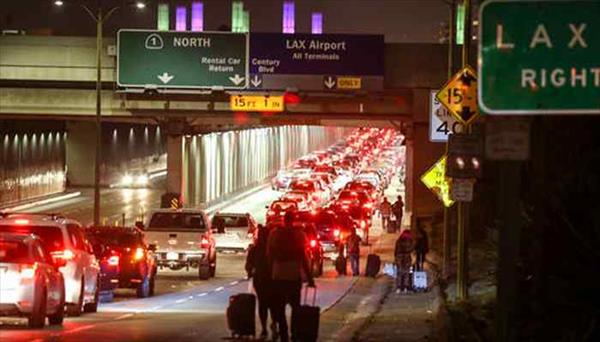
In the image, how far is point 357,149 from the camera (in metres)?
182

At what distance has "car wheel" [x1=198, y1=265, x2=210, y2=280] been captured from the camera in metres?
39.8

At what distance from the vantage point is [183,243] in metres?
39.6

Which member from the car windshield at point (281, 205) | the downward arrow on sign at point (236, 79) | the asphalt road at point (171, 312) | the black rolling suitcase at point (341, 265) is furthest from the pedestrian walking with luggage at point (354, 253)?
the car windshield at point (281, 205)

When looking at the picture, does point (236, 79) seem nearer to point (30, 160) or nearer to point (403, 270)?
point (403, 270)

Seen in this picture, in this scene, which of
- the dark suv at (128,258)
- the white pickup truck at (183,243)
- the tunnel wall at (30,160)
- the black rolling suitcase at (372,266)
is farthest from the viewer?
the tunnel wall at (30,160)

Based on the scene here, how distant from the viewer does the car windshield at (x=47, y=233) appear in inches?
957

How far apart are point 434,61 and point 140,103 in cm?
1233

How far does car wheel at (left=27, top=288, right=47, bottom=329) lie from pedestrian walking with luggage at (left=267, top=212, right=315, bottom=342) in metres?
4.36

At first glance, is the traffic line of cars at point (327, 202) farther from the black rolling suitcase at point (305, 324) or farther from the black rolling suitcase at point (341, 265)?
the black rolling suitcase at point (305, 324)

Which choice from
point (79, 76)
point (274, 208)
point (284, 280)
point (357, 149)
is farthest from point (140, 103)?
point (357, 149)

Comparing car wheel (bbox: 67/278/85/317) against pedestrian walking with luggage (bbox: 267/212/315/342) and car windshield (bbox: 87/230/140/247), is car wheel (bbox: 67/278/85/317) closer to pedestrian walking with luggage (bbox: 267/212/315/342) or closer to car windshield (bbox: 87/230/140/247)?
pedestrian walking with luggage (bbox: 267/212/315/342)

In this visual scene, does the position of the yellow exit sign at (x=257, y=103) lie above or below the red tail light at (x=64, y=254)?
above

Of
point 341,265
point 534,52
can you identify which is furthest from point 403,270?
point 534,52

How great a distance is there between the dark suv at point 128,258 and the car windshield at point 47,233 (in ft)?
18.1
